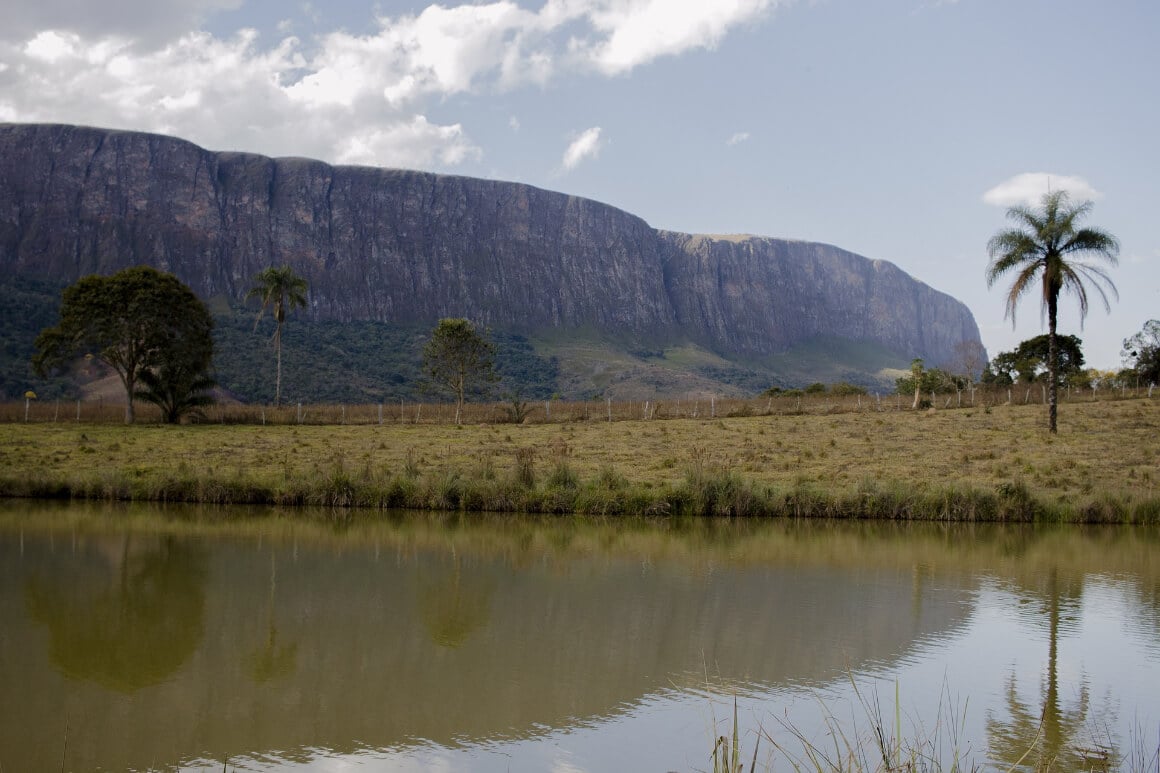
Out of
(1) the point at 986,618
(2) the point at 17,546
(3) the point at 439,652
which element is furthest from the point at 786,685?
(2) the point at 17,546

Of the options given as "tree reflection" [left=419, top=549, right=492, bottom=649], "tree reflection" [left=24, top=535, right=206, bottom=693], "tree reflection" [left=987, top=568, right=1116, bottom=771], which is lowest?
"tree reflection" [left=24, top=535, right=206, bottom=693]

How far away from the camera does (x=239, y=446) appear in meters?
33.8

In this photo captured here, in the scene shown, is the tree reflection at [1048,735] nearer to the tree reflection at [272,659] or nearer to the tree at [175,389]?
the tree reflection at [272,659]

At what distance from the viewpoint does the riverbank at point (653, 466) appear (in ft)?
74.3

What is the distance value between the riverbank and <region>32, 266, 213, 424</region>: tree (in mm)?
6168

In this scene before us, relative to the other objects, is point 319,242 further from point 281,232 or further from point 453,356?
point 453,356

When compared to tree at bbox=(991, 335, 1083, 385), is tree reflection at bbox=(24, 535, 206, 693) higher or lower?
lower

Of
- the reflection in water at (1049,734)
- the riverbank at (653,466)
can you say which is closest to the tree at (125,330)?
the riverbank at (653,466)

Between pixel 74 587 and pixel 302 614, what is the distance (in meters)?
3.79

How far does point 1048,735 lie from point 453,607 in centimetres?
700

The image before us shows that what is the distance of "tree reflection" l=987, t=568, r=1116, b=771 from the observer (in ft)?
22.8

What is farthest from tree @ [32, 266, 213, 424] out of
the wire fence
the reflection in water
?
the reflection in water

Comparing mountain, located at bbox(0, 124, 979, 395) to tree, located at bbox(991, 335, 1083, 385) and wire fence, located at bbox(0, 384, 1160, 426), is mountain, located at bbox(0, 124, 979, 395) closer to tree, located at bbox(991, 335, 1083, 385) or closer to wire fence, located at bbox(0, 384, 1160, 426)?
tree, located at bbox(991, 335, 1083, 385)

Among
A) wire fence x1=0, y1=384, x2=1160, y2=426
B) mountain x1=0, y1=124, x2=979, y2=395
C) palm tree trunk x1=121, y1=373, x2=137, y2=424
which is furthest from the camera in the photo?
mountain x1=0, y1=124, x2=979, y2=395
